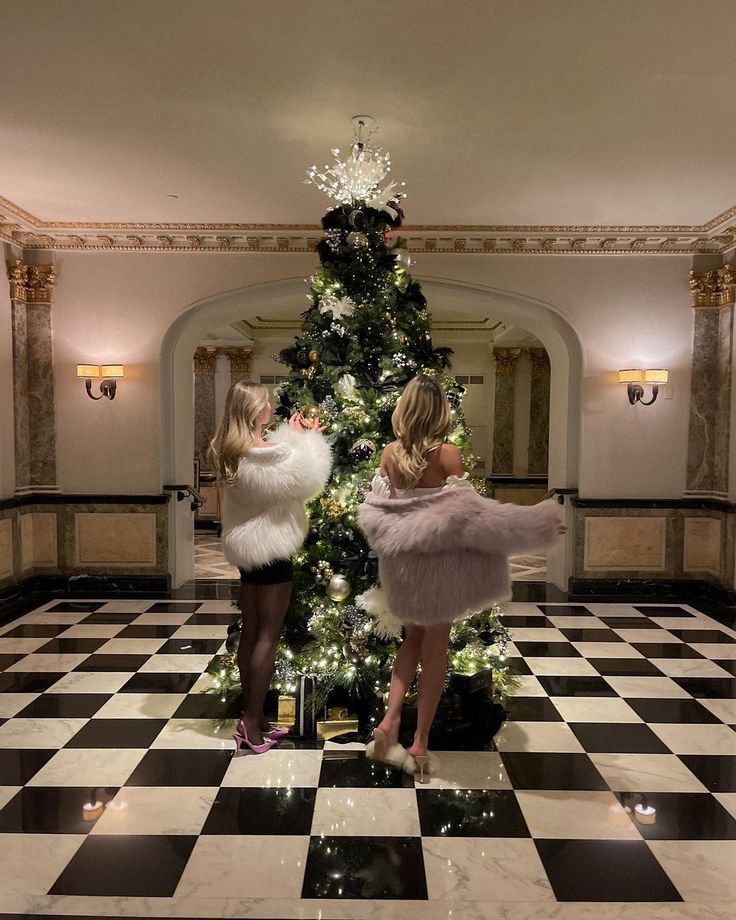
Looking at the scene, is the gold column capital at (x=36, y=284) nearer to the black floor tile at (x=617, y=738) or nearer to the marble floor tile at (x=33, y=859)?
the marble floor tile at (x=33, y=859)

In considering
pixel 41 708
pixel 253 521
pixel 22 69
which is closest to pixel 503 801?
pixel 253 521

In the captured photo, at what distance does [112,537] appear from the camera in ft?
21.6

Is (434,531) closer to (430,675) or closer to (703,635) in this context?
(430,675)

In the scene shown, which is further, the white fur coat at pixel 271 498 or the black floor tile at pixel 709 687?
the black floor tile at pixel 709 687

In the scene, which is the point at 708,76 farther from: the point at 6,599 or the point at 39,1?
the point at 6,599

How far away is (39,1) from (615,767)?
159 inches

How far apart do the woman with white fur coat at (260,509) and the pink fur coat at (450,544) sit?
438mm

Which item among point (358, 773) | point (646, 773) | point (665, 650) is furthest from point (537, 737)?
point (665, 650)

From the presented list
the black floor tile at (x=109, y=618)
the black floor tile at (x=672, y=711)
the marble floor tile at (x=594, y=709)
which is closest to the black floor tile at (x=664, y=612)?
the black floor tile at (x=672, y=711)

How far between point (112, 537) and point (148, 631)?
1.50 meters

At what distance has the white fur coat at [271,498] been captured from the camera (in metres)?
3.14

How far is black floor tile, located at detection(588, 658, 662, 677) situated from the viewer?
4.51 metres

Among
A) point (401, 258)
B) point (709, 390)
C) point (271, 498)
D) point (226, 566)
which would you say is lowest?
point (226, 566)

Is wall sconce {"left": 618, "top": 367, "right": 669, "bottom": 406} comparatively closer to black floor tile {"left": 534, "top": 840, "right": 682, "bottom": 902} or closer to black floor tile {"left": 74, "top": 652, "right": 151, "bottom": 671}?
black floor tile {"left": 534, "top": 840, "right": 682, "bottom": 902}
